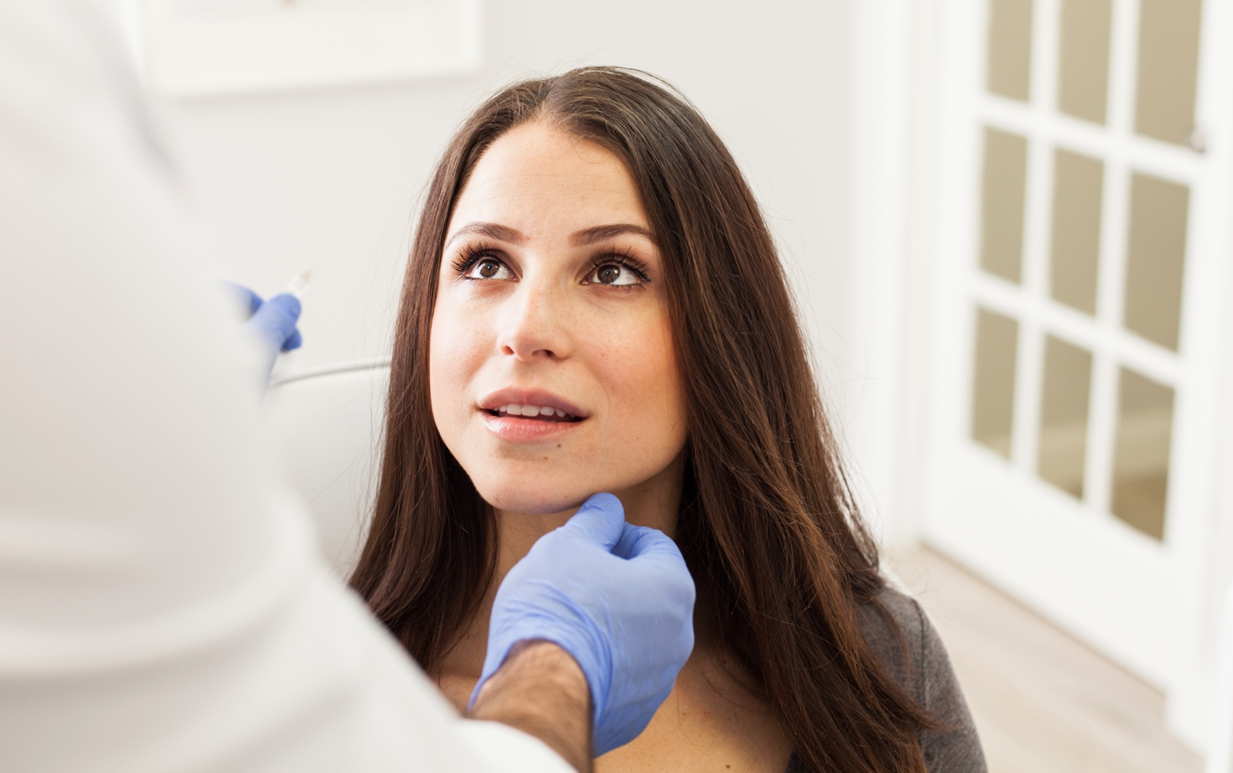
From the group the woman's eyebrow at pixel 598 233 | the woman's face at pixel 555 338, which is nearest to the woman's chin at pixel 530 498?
the woman's face at pixel 555 338

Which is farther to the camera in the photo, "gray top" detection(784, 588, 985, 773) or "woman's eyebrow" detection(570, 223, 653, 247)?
"gray top" detection(784, 588, 985, 773)

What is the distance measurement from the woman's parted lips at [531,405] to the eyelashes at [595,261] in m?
0.11

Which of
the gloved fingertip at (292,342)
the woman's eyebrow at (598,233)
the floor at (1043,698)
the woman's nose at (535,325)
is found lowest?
the floor at (1043,698)

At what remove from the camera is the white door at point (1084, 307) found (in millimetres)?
2354

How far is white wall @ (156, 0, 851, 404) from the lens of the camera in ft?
8.69

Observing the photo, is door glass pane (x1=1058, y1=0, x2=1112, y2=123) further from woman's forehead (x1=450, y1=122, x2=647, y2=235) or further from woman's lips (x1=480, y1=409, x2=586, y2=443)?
woman's lips (x1=480, y1=409, x2=586, y2=443)

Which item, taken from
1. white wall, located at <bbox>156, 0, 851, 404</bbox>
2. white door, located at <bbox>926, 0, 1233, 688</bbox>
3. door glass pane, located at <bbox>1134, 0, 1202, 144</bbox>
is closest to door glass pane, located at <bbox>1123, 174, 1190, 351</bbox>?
white door, located at <bbox>926, 0, 1233, 688</bbox>

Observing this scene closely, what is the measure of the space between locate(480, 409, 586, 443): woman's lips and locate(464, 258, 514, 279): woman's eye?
Result: 0.46 feet

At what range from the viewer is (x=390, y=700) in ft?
1.50

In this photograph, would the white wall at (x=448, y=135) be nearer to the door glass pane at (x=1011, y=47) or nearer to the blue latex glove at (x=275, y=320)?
the door glass pane at (x=1011, y=47)

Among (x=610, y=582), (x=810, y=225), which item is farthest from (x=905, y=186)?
(x=610, y=582)

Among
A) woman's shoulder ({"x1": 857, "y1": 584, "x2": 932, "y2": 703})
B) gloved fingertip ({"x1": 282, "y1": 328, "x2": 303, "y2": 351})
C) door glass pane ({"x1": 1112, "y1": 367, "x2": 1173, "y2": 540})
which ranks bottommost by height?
door glass pane ({"x1": 1112, "y1": 367, "x2": 1173, "y2": 540})

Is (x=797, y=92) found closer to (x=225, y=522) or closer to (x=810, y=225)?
(x=810, y=225)

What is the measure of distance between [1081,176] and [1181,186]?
0.23 meters
